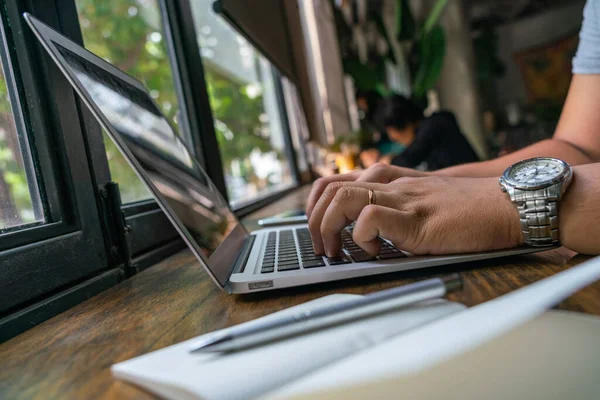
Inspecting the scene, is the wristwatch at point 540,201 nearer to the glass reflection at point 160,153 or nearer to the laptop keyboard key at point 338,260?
the laptop keyboard key at point 338,260

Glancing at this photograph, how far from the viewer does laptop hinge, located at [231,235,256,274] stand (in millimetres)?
559

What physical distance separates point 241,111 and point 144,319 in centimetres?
197

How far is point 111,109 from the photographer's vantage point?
54 centimetres

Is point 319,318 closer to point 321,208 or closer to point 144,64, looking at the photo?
point 321,208

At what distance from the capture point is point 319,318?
301 millimetres

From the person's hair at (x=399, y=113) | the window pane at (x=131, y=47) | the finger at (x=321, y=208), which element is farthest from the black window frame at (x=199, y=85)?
the person's hair at (x=399, y=113)

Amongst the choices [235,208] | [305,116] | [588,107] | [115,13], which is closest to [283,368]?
[588,107]

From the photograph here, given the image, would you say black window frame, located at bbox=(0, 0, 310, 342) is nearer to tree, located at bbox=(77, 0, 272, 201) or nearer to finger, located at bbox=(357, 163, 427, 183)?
tree, located at bbox=(77, 0, 272, 201)

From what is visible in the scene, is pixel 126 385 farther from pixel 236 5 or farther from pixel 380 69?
pixel 380 69

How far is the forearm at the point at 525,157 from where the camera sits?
85 cm

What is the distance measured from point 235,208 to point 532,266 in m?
1.41

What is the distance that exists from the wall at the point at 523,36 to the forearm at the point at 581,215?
9.29m

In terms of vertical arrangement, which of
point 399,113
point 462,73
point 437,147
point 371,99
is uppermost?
point 462,73

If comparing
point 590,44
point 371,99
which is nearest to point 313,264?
point 590,44
